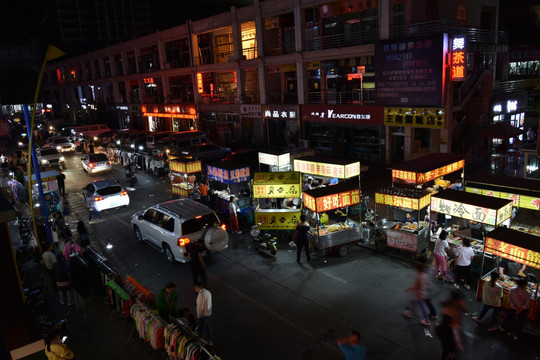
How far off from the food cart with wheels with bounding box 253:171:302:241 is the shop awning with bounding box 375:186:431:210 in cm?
338

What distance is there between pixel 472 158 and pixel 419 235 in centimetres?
1565

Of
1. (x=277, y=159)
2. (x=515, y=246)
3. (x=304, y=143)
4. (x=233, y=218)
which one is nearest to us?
(x=515, y=246)

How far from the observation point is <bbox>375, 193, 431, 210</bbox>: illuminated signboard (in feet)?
46.9

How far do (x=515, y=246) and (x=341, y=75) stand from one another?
2505 centimetres

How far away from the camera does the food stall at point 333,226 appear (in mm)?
14430

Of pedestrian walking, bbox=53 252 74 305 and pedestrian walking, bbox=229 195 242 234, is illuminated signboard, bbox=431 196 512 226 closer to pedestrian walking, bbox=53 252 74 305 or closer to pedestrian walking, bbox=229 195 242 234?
pedestrian walking, bbox=229 195 242 234

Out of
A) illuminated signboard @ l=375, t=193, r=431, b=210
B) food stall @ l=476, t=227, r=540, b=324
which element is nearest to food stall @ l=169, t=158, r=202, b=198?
illuminated signboard @ l=375, t=193, r=431, b=210

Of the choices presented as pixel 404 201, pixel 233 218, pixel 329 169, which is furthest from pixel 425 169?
pixel 233 218

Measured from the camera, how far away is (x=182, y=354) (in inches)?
326

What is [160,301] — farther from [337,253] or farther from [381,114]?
[381,114]

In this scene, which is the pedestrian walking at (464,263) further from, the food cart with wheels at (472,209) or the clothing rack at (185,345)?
the clothing rack at (185,345)

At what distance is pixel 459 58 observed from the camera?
2372 centimetres

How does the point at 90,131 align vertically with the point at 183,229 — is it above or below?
above

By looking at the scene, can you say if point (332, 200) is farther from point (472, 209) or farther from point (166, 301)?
point (166, 301)
